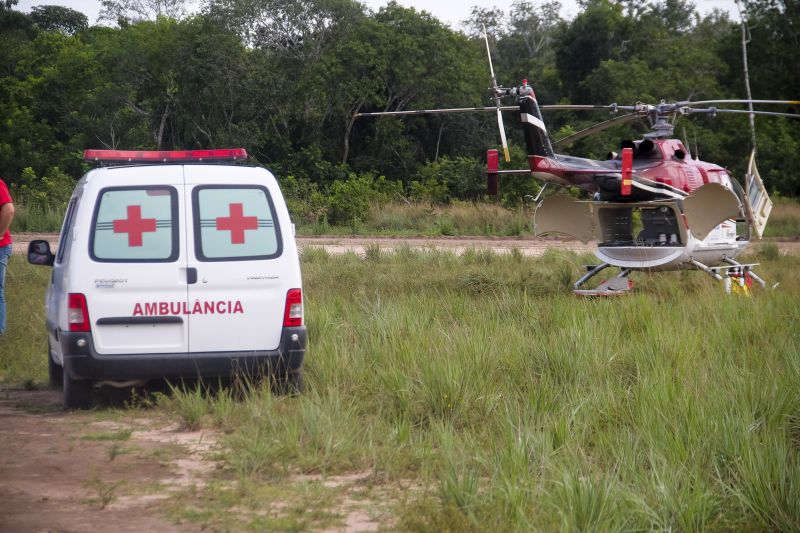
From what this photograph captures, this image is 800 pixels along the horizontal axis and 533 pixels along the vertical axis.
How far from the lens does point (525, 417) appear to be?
670 centimetres

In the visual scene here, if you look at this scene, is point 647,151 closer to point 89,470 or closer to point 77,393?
point 77,393

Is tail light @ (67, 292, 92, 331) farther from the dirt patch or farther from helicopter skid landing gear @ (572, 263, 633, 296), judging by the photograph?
helicopter skid landing gear @ (572, 263, 633, 296)

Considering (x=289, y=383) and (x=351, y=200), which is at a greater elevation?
(x=289, y=383)

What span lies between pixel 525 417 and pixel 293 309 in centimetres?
210

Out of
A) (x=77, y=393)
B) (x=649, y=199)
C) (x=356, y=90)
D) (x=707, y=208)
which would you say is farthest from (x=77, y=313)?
(x=356, y=90)

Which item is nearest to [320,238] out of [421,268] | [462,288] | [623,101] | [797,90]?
[421,268]

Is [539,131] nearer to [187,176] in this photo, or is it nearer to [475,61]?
[187,176]

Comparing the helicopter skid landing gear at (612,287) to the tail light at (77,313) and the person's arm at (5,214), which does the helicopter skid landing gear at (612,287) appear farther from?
the tail light at (77,313)

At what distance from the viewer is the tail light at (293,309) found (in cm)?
790

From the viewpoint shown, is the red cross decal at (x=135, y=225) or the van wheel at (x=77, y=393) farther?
the van wheel at (x=77, y=393)

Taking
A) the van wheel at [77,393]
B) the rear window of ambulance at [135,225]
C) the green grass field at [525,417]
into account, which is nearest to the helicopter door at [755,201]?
the green grass field at [525,417]

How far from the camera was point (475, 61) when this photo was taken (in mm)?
47281

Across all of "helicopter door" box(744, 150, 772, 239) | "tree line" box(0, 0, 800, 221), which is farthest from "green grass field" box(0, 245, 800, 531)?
"tree line" box(0, 0, 800, 221)

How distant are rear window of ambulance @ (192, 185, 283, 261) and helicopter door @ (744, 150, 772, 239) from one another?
9404 millimetres
